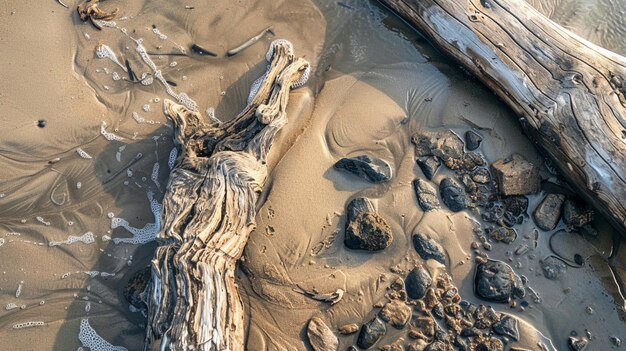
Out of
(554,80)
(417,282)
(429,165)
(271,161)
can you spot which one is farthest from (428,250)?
(554,80)

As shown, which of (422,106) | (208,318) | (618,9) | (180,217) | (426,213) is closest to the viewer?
(208,318)

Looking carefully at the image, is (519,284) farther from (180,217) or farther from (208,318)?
(180,217)

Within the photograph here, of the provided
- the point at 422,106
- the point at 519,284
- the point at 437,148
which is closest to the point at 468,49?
the point at 422,106

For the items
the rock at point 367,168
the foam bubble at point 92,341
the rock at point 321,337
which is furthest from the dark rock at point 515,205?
the foam bubble at point 92,341

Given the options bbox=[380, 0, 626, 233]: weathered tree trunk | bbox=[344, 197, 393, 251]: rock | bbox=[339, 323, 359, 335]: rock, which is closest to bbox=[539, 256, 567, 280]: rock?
bbox=[380, 0, 626, 233]: weathered tree trunk

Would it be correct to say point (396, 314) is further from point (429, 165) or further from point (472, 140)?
point (472, 140)

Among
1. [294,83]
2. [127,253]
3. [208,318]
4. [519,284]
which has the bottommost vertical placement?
[127,253]

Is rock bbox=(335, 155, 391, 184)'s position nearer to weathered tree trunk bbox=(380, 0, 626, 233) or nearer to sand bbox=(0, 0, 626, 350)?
sand bbox=(0, 0, 626, 350)

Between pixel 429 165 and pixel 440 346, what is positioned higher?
pixel 429 165
